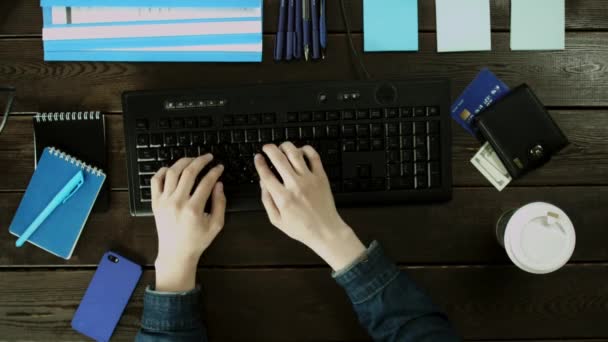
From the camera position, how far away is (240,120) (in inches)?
27.0

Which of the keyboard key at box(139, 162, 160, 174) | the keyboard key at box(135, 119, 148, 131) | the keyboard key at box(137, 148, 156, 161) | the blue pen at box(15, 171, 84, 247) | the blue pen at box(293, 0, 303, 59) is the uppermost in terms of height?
the blue pen at box(293, 0, 303, 59)

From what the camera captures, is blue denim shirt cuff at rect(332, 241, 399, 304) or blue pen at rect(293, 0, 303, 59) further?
blue pen at rect(293, 0, 303, 59)

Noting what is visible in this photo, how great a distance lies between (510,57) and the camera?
759 mm

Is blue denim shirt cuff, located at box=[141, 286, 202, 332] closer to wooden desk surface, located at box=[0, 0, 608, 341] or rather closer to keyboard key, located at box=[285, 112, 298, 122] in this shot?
wooden desk surface, located at box=[0, 0, 608, 341]

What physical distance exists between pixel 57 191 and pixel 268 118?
352 mm

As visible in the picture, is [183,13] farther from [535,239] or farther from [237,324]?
[535,239]

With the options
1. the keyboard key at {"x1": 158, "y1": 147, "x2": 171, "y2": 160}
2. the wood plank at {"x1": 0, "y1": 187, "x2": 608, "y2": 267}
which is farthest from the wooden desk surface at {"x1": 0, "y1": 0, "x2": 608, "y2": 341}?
the keyboard key at {"x1": 158, "y1": 147, "x2": 171, "y2": 160}

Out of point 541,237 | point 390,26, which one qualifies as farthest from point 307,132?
point 541,237

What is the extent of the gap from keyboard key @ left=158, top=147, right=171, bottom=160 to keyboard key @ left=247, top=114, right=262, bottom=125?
12 cm

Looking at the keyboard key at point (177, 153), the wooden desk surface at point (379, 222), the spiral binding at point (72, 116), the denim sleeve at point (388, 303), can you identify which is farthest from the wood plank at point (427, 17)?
the denim sleeve at point (388, 303)

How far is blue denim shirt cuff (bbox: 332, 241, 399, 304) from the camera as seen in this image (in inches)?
25.2

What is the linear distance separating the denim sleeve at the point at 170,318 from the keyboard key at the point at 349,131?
1.03ft

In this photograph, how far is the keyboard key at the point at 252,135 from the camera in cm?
69

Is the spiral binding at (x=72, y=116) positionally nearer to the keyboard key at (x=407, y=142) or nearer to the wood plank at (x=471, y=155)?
the wood plank at (x=471, y=155)
